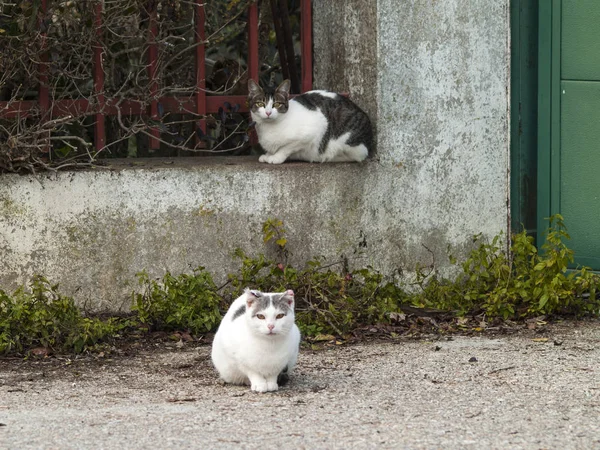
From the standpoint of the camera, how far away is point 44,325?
5.52 metres

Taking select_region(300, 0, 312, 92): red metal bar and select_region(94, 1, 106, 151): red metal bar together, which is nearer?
select_region(94, 1, 106, 151): red metal bar

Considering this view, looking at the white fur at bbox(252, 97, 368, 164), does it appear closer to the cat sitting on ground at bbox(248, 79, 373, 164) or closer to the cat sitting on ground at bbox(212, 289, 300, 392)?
the cat sitting on ground at bbox(248, 79, 373, 164)

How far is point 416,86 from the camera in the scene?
253 inches

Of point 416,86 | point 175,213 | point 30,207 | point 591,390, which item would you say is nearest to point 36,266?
Result: point 30,207

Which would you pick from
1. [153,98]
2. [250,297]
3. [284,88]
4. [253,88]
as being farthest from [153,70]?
[250,297]

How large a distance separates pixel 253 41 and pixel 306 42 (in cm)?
34

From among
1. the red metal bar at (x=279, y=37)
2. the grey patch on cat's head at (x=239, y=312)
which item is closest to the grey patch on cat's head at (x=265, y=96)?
the red metal bar at (x=279, y=37)

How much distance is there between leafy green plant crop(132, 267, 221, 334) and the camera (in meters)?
5.89

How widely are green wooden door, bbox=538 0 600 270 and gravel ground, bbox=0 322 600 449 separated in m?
0.99

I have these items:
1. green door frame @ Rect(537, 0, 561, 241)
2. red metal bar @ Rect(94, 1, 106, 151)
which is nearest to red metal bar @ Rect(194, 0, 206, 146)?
red metal bar @ Rect(94, 1, 106, 151)

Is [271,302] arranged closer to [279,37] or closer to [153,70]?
[153,70]

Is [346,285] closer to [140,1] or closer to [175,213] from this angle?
[175,213]

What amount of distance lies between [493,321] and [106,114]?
2619 mm

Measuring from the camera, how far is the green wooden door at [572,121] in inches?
256
